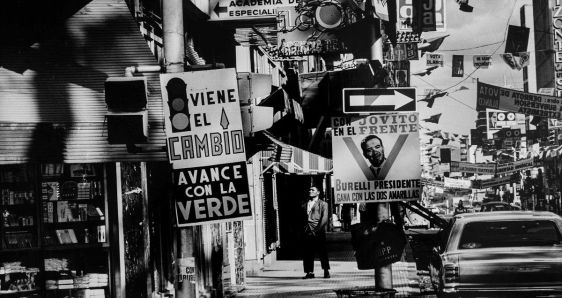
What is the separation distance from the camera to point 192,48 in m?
13.8

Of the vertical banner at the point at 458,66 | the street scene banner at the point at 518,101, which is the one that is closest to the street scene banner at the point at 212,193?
the vertical banner at the point at 458,66

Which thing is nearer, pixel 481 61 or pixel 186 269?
pixel 186 269

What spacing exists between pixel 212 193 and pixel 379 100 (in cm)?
169

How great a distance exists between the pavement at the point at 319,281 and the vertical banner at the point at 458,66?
564 inches

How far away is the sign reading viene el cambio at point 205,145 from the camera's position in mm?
7070

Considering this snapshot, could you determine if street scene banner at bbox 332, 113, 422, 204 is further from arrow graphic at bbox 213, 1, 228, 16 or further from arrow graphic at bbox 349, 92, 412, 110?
arrow graphic at bbox 213, 1, 228, 16

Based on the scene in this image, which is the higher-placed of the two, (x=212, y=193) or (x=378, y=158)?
(x=378, y=158)

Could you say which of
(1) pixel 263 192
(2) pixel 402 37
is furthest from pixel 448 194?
(1) pixel 263 192

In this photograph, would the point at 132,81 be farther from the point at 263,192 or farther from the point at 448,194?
the point at 448,194

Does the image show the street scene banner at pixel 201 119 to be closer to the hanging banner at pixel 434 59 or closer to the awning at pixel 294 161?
the awning at pixel 294 161

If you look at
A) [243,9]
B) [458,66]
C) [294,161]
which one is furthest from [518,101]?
[243,9]

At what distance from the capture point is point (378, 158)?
6.91 metres

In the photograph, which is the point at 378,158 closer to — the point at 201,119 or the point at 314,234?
the point at 201,119

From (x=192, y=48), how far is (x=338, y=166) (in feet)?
24.4
